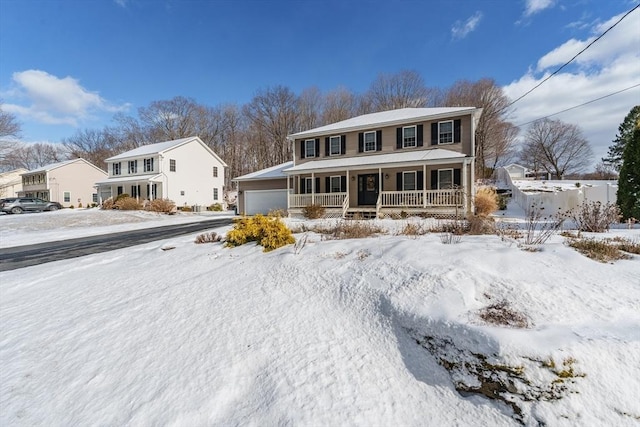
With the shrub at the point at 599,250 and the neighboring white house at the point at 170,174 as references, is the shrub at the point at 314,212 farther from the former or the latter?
the neighboring white house at the point at 170,174

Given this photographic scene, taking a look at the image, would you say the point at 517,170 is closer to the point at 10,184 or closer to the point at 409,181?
the point at 409,181

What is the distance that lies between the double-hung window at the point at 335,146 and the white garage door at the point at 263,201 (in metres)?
4.73

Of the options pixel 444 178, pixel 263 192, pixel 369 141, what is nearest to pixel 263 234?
pixel 444 178

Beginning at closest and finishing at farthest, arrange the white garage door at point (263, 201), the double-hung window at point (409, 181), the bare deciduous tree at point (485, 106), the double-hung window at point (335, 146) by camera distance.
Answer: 1. the double-hung window at point (409, 181)
2. the double-hung window at point (335, 146)
3. the white garage door at point (263, 201)
4. the bare deciduous tree at point (485, 106)

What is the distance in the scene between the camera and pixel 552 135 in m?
45.1

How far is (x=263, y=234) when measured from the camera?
6641mm

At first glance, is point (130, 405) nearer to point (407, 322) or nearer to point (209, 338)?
point (209, 338)

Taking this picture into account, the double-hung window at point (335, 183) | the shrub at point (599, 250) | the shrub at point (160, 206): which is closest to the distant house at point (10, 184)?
the shrub at point (160, 206)

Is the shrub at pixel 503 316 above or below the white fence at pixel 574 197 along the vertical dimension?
below

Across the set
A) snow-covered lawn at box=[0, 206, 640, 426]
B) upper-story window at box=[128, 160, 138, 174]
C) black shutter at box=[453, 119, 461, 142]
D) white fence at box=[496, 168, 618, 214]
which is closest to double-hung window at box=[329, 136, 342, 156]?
black shutter at box=[453, 119, 461, 142]

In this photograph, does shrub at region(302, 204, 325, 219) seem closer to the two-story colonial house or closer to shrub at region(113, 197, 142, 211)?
the two-story colonial house

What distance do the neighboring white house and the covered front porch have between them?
16.8m

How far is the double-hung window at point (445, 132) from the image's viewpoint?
51.6ft

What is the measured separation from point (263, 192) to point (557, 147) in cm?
4779
